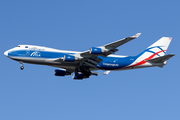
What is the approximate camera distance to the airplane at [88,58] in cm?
3991

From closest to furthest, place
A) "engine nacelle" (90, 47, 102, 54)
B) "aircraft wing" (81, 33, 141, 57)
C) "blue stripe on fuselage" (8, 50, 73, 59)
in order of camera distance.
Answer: "aircraft wing" (81, 33, 141, 57)
"engine nacelle" (90, 47, 102, 54)
"blue stripe on fuselage" (8, 50, 73, 59)

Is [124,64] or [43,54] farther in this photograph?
[124,64]

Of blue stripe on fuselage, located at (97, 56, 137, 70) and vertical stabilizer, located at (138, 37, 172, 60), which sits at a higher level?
vertical stabilizer, located at (138, 37, 172, 60)

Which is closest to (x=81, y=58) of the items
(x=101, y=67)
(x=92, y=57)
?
(x=92, y=57)

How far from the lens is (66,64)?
42.2m

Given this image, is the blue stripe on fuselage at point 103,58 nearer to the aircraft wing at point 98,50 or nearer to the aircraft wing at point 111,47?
the aircraft wing at point 98,50

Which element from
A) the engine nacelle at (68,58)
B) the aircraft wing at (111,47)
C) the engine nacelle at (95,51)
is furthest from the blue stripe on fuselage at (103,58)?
the engine nacelle at (95,51)

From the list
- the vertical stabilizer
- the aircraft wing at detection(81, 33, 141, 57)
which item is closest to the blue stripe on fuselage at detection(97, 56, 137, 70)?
the vertical stabilizer

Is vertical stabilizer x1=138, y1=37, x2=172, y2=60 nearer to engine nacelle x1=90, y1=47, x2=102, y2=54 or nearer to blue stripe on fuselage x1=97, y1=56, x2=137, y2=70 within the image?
blue stripe on fuselage x1=97, y1=56, x2=137, y2=70

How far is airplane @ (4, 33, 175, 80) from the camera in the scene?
39.9m

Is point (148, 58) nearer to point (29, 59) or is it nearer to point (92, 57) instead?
point (92, 57)

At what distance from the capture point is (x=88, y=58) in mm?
41594

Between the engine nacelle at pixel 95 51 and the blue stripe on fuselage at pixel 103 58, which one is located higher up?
the engine nacelle at pixel 95 51

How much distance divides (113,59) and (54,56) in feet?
30.3
